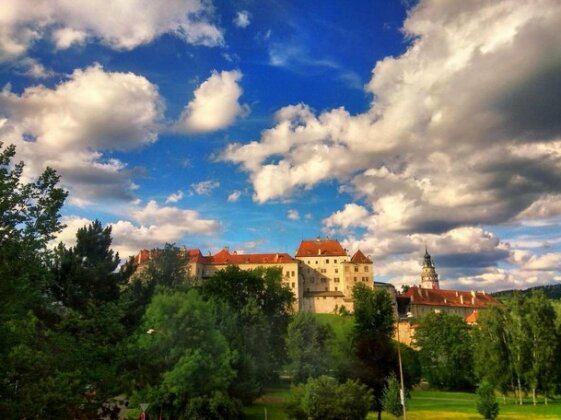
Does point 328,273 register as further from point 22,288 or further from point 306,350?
point 22,288

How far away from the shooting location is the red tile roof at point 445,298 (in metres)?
154

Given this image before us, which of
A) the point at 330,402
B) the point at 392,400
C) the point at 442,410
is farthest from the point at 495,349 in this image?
the point at 330,402

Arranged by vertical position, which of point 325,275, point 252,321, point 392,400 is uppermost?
point 325,275

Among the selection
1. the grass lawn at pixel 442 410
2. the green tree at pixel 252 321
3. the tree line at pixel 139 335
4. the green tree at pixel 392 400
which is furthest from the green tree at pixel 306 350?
the green tree at pixel 392 400

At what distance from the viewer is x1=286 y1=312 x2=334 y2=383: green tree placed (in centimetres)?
5325

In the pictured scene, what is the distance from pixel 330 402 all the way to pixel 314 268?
11982cm

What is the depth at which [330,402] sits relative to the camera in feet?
115

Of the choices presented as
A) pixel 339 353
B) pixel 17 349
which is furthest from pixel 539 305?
pixel 17 349

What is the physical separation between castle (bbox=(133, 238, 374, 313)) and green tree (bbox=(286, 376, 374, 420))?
103850 millimetres

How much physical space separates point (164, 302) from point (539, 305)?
43.3 metres

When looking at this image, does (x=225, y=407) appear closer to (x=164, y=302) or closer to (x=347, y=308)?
(x=164, y=302)

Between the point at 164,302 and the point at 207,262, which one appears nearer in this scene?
the point at 164,302

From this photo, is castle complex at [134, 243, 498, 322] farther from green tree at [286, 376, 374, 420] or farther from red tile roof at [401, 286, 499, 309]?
green tree at [286, 376, 374, 420]

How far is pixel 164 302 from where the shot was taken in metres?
38.9
